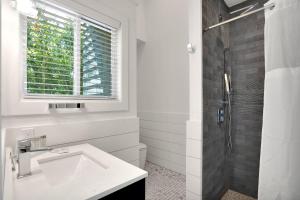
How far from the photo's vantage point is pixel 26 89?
1.31 metres

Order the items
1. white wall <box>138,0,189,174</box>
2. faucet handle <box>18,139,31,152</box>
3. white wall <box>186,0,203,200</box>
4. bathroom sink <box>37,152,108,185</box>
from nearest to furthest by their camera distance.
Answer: faucet handle <box>18,139,31,152</box>, bathroom sink <box>37,152,108,185</box>, white wall <box>186,0,203,200</box>, white wall <box>138,0,189,174</box>

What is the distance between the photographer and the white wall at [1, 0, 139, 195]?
1205 mm

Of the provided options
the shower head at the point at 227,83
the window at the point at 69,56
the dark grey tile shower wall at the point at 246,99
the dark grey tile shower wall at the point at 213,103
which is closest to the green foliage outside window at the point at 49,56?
the window at the point at 69,56

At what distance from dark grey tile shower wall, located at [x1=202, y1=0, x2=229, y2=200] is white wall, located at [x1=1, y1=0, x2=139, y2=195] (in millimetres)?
826

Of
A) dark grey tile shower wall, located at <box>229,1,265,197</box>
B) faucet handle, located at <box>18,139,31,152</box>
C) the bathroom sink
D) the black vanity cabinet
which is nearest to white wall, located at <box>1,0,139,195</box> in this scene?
the bathroom sink

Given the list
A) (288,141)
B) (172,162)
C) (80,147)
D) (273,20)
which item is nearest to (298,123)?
(288,141)

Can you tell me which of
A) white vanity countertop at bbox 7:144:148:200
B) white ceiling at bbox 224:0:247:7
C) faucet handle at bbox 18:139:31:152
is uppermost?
white ceiling at bbox 224:0:247:7

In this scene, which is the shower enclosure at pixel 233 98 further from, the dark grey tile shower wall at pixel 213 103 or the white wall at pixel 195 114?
the white wall at pixel 195 114

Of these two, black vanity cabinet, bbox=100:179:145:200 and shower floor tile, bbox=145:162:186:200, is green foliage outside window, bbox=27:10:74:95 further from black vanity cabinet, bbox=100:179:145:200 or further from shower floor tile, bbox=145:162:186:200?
→ shower floor tile, bbox=145:162:186:200

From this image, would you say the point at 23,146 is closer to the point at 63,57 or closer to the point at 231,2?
the point at 63,57

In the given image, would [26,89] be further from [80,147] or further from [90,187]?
[90,187]

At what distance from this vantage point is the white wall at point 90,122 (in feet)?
3.95

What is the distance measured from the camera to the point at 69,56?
158 cm

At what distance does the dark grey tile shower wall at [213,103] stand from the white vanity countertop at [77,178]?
1.02m
